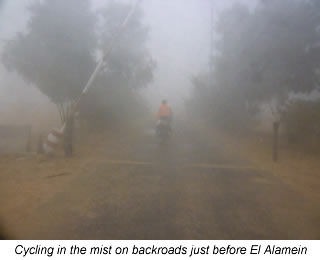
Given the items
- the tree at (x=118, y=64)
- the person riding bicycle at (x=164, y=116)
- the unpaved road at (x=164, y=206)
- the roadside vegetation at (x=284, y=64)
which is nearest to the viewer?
the unpaved road at (x=164, y=206)

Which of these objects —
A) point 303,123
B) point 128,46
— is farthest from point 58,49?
point 303,123

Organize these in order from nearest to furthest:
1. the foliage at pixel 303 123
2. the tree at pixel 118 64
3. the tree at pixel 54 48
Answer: the foliage at pixel 303 123
the tree at pixel 54 48
the tree at pixel 118 64

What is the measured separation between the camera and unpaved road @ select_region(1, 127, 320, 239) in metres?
4.77

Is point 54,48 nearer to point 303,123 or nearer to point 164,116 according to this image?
point 164,116

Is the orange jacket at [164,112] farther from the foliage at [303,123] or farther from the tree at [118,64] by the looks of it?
the foliage at [303,123]

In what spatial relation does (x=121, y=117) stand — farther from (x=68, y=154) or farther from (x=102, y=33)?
(x=68, y=154)

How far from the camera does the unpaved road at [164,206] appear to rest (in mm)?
4766

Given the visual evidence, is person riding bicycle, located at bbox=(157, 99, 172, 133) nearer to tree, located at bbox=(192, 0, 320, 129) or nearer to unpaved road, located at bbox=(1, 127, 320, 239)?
tree, located at bbox=(192, 0, 320, 129)

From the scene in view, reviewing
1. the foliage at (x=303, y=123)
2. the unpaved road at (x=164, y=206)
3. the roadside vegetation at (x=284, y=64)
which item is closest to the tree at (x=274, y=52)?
the roadside vegetation at (x=284, y=64)

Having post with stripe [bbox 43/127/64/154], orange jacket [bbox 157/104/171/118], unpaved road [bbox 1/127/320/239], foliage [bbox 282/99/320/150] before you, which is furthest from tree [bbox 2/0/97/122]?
foliage [bbox 282/99/320/150]

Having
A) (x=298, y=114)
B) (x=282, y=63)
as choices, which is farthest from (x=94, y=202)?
(x=282, y=63)

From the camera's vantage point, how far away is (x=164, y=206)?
19.2 feet

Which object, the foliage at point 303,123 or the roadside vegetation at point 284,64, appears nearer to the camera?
the foliage at point 303,123

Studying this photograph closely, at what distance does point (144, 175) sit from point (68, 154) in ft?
11.4
